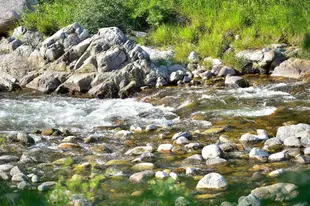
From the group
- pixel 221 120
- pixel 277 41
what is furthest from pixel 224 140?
pixel 277 41

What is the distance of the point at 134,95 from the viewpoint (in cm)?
1266

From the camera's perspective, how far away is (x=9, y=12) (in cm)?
1780

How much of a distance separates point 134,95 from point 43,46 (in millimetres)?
3489

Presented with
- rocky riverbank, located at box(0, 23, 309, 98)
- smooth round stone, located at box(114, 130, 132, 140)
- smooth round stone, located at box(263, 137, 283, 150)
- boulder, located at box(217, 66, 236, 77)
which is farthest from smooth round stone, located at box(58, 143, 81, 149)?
boulder, located at box(217, 66, 236, 77)

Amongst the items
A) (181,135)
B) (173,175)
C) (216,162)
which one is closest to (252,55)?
(181,135)

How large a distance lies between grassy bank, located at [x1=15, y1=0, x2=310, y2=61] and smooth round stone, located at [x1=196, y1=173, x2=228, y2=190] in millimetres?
9074

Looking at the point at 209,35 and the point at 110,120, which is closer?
the point at 110,120

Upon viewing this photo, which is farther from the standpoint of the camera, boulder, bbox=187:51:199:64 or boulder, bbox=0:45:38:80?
boulder, bbox=0:45:38:80

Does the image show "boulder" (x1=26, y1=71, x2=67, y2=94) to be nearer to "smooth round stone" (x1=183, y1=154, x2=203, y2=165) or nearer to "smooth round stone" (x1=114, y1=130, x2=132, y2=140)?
"smooth round stone" (x1=114, y1=130, x2=132, y2=140)

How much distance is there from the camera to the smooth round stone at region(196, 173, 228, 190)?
5.68 meters

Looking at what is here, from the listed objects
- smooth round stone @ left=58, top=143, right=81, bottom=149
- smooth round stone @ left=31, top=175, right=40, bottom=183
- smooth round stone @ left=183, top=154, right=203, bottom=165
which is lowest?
smooth round stone @ left=58, top=143, right=81, bottom=149

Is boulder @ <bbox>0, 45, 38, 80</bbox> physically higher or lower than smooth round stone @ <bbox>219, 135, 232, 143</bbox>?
lower

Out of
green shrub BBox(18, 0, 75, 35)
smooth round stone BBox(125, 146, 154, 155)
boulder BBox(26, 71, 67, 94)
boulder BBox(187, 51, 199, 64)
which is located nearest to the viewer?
smooth round stone BBox(125, 146, 154, 155)

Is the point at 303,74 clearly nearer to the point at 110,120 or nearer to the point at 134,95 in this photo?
the point at 134,95
